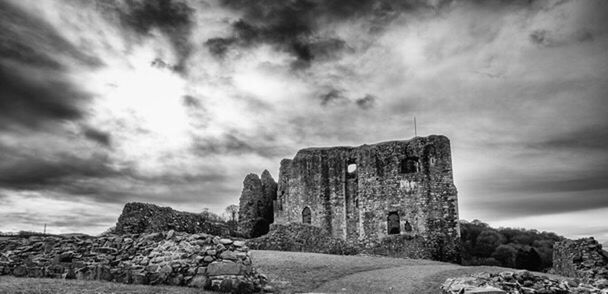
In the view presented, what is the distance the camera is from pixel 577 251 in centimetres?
2102

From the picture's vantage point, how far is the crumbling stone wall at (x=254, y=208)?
39.4 meters

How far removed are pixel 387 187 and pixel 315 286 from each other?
80.9 ft

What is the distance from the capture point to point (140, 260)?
12.8 meters

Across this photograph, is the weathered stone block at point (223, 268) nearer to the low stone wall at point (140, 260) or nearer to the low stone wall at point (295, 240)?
the low stone wall at point (140, 260)

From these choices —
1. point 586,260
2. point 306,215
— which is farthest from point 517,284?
point 306,215

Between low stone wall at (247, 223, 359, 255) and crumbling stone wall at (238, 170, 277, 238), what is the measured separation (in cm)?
1458

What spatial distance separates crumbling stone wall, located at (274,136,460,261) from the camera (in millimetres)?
35344

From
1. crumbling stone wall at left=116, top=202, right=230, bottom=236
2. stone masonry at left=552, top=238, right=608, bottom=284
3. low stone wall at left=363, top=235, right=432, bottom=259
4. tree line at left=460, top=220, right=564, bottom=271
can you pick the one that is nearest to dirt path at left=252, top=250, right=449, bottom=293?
crumbling stone wall at left=116, top=202, right=230, bottom=236

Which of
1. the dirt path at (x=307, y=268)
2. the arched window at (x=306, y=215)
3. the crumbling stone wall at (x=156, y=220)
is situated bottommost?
the dirt path at (x=307, y=268)

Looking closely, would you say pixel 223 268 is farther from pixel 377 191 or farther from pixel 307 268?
pixel 377 191

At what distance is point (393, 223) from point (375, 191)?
9.42 ft

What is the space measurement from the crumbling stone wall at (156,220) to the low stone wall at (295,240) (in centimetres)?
354

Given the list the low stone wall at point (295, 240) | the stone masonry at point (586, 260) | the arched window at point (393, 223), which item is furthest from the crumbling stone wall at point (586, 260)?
the arched window at point (393, 223)

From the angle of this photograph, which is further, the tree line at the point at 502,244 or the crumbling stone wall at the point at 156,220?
the tree line at the point at 502,244
